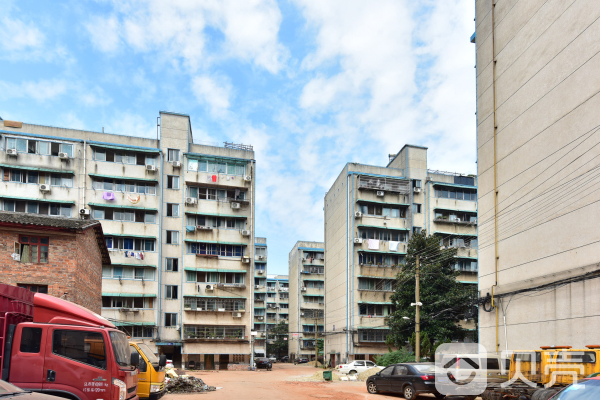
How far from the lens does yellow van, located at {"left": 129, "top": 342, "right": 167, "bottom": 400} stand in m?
14.4

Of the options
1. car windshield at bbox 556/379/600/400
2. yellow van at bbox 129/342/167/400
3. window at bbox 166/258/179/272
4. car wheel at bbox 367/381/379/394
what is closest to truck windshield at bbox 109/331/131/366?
yellow van at bbox 129/342/167/400

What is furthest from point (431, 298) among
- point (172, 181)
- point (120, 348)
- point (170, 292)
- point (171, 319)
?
point (120, 348)

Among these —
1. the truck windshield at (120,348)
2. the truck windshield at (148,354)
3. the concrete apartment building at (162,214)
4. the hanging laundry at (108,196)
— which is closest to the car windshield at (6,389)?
the truck windshield at (120,348)

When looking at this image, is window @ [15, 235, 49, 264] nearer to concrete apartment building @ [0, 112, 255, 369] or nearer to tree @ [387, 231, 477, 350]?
concrete apartment building @ [0, 112, 255, 369]

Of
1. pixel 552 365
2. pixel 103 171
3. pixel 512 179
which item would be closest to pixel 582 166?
pixel 512 179

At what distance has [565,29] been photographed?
65.4ft

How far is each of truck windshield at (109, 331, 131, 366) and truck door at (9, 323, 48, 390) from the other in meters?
1.34

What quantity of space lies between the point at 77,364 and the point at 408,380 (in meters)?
12.7

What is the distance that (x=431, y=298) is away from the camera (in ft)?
133

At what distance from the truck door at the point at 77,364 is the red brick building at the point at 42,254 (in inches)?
376

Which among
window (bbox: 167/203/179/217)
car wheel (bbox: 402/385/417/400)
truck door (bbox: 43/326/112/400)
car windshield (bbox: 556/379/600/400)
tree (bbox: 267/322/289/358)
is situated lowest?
tree (bbox: 267/322/289/358)

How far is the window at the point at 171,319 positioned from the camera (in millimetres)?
47819

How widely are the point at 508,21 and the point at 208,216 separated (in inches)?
1358

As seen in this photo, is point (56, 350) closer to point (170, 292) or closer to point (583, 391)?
point (583, 391)
